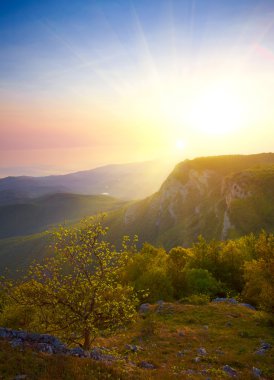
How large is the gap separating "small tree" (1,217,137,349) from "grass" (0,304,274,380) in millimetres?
3914

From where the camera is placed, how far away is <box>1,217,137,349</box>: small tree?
2489cm

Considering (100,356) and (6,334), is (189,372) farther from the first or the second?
(6,334)

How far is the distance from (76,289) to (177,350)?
42.8 ft

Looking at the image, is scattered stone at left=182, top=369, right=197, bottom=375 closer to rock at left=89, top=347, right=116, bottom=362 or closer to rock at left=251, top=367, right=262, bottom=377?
rock at left=251, top=367, right=262, bottom=377

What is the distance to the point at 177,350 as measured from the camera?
31000 mm

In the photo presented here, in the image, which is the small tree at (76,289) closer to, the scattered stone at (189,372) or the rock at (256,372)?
the scattered stone at (189,372)

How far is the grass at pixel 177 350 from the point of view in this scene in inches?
755

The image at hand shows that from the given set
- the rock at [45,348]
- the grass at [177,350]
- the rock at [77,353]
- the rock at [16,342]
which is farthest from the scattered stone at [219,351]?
the rock at [16,342]

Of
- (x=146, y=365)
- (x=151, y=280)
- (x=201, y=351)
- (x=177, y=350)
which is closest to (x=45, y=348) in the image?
(x=146, y=365)

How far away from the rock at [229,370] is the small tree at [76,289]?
839 centimetres

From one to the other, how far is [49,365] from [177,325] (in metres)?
25.3

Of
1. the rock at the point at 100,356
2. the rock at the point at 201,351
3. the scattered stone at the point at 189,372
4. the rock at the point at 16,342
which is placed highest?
the rock at the point at 16,342

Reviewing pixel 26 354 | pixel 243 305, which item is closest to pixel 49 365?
pixel 26 354

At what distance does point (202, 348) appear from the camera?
100ft
